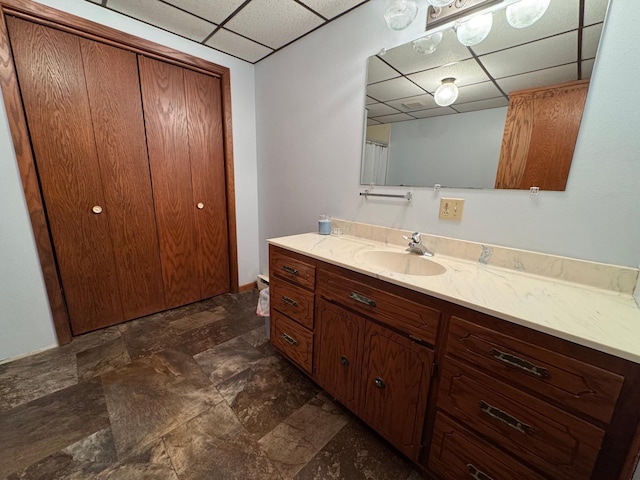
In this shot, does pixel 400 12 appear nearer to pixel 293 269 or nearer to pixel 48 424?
pixel 293 269

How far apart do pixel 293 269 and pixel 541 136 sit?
131cm

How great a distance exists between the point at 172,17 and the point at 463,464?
2.93 m

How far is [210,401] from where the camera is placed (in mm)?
1352

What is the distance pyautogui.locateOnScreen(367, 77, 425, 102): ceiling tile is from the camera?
1.41 m

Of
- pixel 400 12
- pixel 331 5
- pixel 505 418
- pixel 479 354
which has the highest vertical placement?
pixel 331 5

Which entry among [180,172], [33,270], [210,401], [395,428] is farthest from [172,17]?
[395,428]

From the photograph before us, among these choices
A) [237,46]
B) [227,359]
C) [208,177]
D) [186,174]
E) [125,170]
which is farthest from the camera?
[208,177]

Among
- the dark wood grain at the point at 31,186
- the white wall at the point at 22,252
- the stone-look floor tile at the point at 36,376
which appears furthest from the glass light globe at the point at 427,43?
the stone-look floor tile at the point at 36,376

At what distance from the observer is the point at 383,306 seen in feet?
3.37

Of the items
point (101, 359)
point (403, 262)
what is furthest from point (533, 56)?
point (101, 359)

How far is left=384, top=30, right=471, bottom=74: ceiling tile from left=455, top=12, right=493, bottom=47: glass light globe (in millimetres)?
30

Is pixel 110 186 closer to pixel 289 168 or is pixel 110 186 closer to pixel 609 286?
pixel 289 168

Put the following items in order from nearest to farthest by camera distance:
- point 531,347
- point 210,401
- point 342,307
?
point 531,347 < point 342,307 < point 210,401

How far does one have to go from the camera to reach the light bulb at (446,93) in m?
1.26
